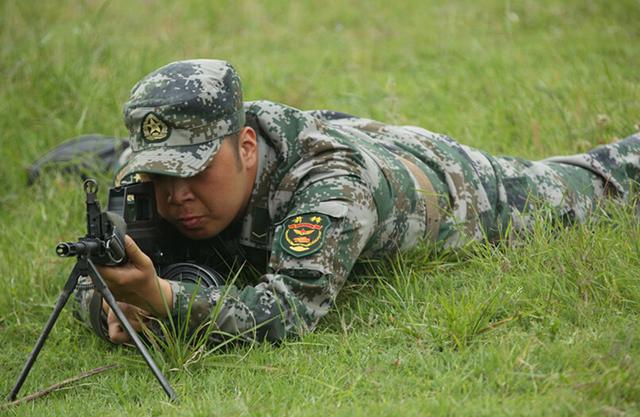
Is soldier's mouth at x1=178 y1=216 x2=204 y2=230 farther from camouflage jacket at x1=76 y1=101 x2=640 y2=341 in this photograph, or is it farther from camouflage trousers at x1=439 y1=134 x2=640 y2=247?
camouflage trousers at x1=439 y1=134 x2=640 y2=247

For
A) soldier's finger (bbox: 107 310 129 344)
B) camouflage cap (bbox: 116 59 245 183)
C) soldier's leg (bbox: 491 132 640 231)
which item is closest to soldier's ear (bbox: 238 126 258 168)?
camouflage cap (bbox: 116 59 245 183)

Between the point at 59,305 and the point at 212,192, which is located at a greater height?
the point at 212,192

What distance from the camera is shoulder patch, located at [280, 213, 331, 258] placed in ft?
10.2

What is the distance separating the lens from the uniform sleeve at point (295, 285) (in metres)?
3.04

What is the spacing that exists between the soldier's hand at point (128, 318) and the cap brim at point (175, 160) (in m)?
0.44

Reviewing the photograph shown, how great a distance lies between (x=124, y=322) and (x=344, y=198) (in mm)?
885

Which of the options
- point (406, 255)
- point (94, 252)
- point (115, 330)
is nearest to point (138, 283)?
point (94, 252)

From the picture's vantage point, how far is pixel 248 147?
3.41 meters

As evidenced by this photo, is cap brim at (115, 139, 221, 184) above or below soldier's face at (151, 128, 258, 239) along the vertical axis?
above

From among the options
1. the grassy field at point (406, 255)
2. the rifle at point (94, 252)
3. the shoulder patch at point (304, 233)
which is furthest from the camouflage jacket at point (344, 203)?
the rifle at point (94, 252)

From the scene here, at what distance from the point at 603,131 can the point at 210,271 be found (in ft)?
8.26

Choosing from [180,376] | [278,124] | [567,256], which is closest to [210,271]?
[180,376]

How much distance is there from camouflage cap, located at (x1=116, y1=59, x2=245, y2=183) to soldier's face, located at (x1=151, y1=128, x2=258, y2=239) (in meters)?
0.07

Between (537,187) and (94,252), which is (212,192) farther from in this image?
(537,187)
